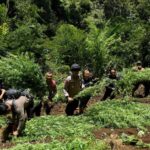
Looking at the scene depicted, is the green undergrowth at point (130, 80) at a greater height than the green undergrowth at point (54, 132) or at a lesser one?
greater

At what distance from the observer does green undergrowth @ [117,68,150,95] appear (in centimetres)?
1680

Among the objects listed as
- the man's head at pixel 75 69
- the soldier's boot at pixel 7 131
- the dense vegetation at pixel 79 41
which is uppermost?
the dense vegetation at pixel 79 41

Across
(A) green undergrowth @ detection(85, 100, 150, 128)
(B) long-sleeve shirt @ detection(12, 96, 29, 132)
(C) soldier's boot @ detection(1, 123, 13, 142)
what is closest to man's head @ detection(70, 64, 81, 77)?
(A) green undergrowth @ detection(85, 100, 150, 128)

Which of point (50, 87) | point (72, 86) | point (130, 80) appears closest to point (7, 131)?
point (72, 86)

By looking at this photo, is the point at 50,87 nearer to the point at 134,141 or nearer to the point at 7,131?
the point at 7,131

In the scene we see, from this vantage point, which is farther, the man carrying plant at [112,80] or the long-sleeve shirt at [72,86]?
the man carrying plant at [112,80]

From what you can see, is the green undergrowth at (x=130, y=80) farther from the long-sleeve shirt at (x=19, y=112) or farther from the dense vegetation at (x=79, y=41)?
the long-sleeve shirt at (x=19, y=112)

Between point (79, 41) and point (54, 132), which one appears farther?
point (79, 41)

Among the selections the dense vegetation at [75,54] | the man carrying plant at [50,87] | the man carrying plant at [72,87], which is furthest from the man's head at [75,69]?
the man carrying plant at [50,87]

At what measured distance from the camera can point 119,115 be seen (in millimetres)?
13094

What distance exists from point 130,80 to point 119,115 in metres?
4.59

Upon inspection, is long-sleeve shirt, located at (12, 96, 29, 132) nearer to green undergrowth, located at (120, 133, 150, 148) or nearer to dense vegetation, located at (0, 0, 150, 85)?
green undergrowth, located at (120, 133, 150, 148)

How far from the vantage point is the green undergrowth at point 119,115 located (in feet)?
41.4

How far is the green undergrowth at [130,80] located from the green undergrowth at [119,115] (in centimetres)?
225
